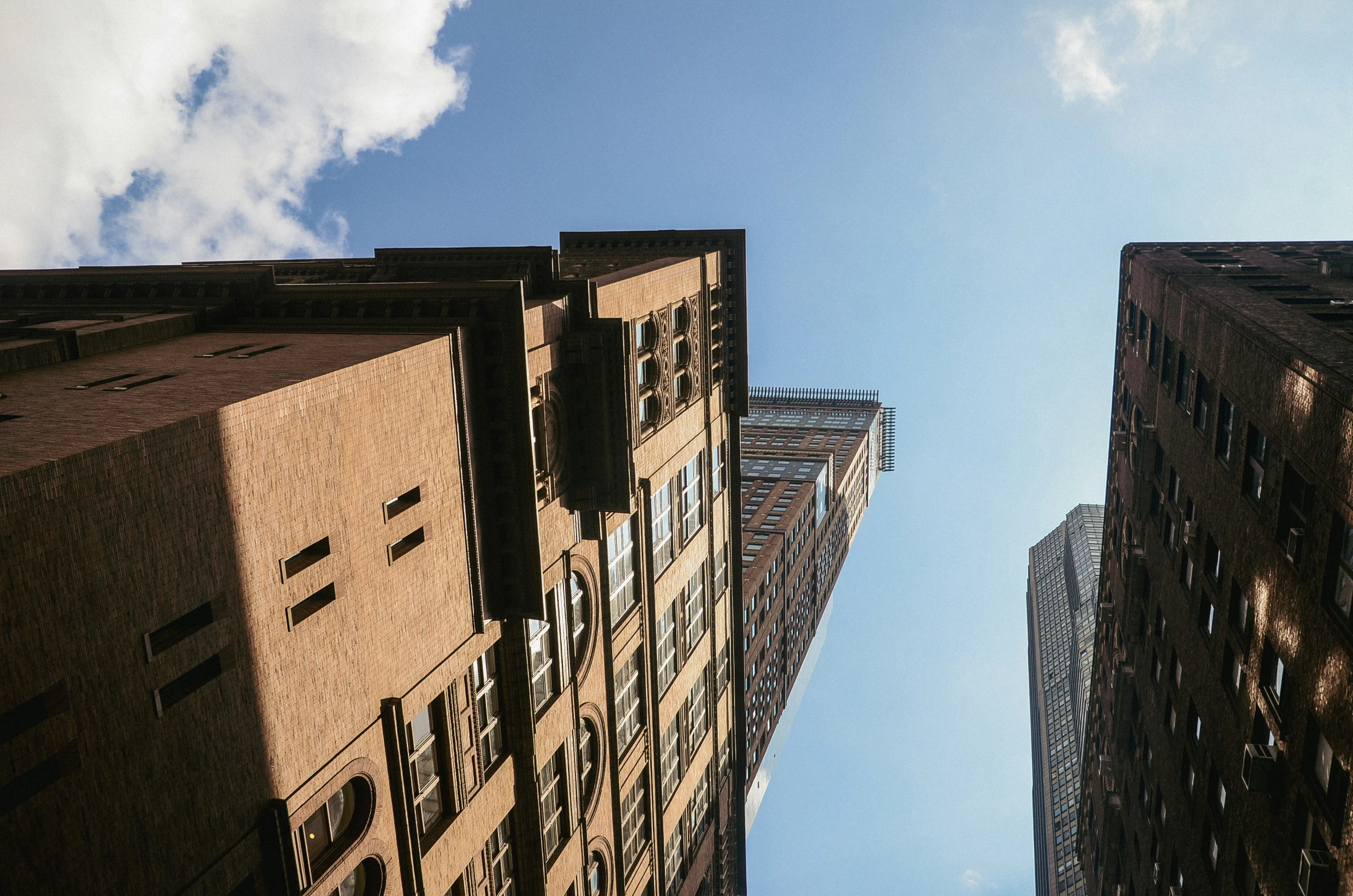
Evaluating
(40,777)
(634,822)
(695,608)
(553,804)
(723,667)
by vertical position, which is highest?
(40,777)

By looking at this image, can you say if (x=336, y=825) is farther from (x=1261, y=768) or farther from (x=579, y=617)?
(x=1261, y=768)

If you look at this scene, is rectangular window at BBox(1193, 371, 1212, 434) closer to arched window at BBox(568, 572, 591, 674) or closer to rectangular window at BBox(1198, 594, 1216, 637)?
rectangular window at BBox(1198, 594, 1216, 637)

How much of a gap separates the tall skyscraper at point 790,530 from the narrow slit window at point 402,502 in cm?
4281

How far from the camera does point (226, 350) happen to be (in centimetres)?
2083

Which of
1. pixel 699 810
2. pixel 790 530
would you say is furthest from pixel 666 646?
pixel 790 530

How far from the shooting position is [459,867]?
23328 millimetres

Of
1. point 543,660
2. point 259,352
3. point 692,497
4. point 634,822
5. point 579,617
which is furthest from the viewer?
point 692,497

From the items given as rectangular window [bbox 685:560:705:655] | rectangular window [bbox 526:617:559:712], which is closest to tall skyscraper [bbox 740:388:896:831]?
rectangular window [bbox 685:560:705:655]

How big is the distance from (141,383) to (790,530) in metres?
80.9

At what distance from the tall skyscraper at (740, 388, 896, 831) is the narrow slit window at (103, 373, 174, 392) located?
4792 cm

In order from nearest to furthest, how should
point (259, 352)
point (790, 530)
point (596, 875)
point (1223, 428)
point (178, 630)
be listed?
1. point (178, 630)
2. point (259, 352)
3. point (1223, 428)
4. point (596, 875)
5. point (790, 530)

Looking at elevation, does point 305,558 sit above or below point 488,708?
above

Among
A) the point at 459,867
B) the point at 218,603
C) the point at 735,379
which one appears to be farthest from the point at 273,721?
the point at 735,379

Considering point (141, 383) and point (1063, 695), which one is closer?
point (141, 383)
